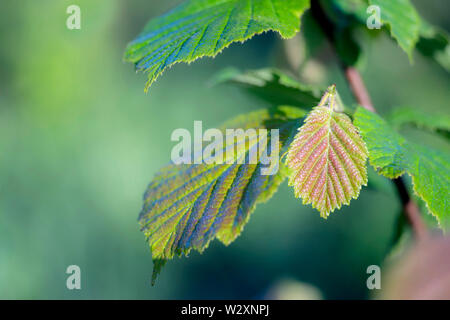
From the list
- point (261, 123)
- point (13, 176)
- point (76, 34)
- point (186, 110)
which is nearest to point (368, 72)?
point (186, 110)

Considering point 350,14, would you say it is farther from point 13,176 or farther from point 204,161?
point 13,176

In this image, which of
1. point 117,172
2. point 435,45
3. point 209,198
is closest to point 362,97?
point 435,45

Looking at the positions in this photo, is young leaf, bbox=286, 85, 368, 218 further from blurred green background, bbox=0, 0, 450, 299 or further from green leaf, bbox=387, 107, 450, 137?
blurred green background, bbox=0, 0, 450, 299

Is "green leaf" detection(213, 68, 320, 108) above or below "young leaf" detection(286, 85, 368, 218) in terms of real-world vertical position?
above

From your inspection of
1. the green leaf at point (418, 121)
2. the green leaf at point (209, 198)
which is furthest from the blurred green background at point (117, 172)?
the green leaf at point (209, 198)

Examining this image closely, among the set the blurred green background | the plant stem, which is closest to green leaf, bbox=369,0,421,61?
the plant stem

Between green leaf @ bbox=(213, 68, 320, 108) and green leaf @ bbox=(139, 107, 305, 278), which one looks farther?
green leaf @ bbox=(213, 68, 320, 108)

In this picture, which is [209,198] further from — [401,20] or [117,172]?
[117,172]
